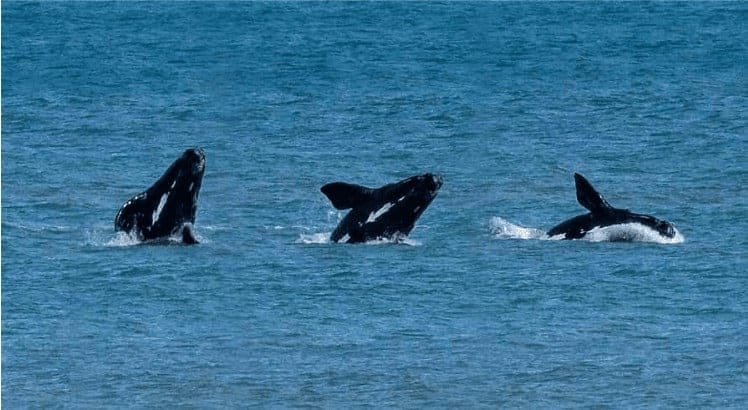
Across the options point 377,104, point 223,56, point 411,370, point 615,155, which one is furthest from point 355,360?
point 223,56

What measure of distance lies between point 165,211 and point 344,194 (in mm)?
3573

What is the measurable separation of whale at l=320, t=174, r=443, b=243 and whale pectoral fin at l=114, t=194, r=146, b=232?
12.7ft

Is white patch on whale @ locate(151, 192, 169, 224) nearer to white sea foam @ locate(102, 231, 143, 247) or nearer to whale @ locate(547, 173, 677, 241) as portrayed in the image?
white sea foam @ locate(102, 231, 143, 247)

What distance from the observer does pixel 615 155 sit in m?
51.5

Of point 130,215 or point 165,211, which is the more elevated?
point 165,211

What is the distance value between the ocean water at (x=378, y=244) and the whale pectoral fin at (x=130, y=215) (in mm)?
829

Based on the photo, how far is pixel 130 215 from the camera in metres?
37.0

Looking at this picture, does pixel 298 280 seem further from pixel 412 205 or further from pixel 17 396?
pixel 17 396

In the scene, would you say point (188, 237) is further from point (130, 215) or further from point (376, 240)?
point (376, 240)

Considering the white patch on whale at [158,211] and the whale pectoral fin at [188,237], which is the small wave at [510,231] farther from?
the white patch on whale at [158,211]

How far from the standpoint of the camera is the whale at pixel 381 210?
123 feet

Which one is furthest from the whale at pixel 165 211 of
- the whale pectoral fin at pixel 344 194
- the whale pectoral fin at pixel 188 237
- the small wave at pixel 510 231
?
the small wave at pixel 510 231

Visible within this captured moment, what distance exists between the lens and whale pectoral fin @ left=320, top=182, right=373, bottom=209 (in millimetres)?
36844

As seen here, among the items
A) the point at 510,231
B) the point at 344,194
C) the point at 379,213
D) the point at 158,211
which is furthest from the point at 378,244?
the point at 158,211
